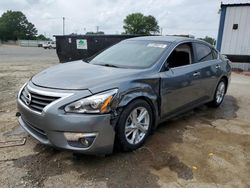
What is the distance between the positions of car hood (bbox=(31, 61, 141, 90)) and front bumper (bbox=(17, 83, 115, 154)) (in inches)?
11.4

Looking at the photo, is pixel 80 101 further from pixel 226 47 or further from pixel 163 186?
pixel 226 47

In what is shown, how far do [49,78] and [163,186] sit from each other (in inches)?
73.1

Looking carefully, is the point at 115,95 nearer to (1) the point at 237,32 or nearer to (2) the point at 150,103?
(2) the point at 150,103

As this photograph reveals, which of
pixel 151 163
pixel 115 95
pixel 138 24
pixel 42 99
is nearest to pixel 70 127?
pixel 42 99

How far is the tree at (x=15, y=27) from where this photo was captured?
86812 millimetres

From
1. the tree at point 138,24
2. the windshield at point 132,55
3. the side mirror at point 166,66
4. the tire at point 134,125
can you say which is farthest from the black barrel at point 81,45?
the tree at point 138,24

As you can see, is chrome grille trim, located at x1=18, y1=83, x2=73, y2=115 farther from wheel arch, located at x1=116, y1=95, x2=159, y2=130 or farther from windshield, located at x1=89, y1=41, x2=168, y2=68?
windshield, located at x1=89, y1=41, x2=168, y2=68

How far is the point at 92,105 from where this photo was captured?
279 cm

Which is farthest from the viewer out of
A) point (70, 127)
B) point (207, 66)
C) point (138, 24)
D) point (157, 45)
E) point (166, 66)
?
point (138, 24)

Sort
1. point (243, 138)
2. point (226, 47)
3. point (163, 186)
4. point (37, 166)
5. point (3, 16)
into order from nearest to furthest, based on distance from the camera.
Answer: point (163, 186) → point (37, 166) → point (243, 138) → point (226, 47) → point (3, 16)

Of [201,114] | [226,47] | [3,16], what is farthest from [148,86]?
[3,16]

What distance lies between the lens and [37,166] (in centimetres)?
299

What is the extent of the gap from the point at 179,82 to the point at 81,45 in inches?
315

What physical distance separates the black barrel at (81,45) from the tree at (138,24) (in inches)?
2516
